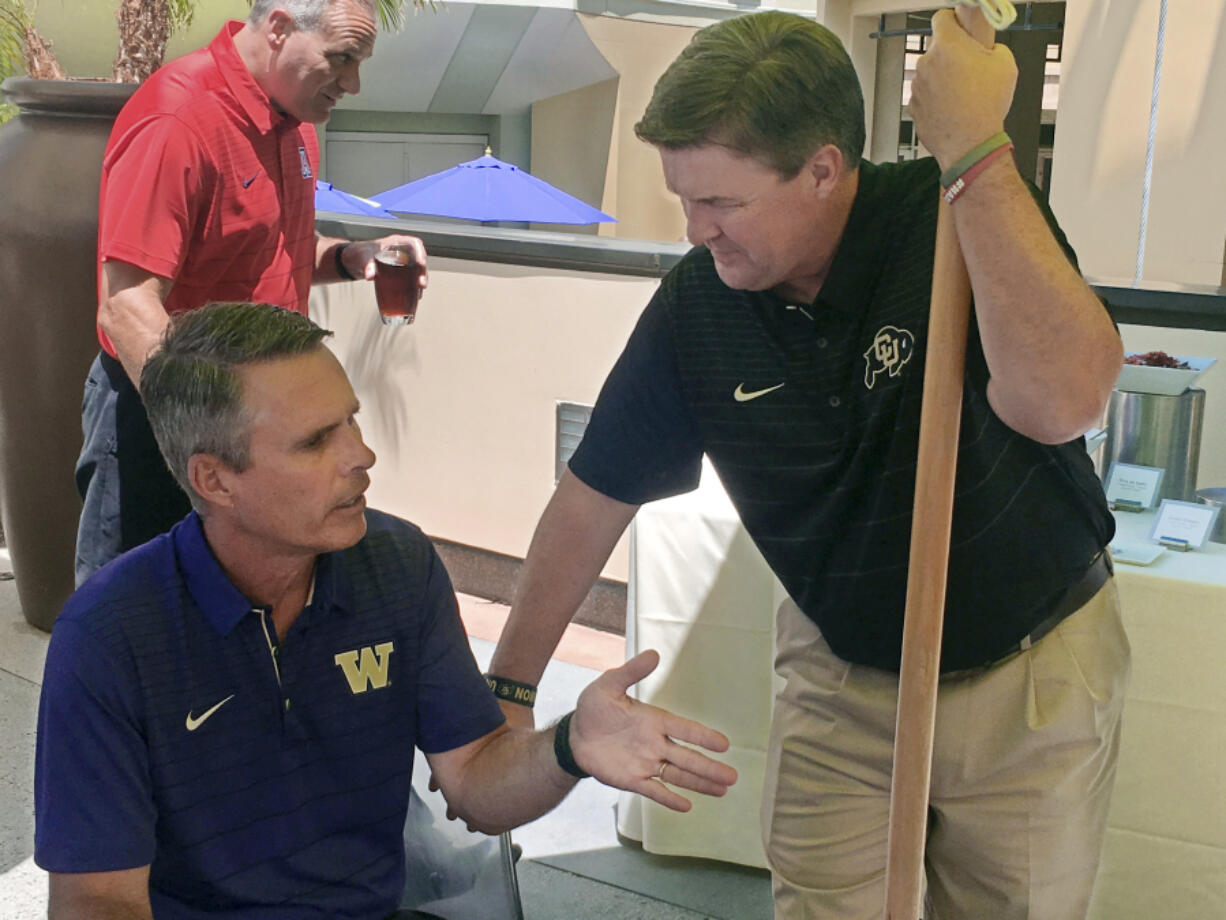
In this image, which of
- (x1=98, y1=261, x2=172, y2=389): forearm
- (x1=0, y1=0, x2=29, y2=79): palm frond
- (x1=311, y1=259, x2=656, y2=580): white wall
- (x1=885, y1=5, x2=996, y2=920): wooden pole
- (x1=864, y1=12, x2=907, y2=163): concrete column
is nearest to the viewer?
(x1=885, y1=5, x2=996, y2=920): wooden pole

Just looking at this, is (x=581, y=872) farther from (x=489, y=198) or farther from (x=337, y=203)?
(x=489, y=198)

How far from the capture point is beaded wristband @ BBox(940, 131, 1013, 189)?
118cm

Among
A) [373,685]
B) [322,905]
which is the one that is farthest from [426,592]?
[322,905]

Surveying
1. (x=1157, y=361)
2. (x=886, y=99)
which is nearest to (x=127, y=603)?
(x=1157, y=361)

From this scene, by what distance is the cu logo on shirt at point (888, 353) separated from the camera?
4.78ft

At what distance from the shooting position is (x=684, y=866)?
2826 mm

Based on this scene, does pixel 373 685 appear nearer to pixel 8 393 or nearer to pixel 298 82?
pixel 298 82

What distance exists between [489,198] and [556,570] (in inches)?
202

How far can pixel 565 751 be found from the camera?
1.45 metres

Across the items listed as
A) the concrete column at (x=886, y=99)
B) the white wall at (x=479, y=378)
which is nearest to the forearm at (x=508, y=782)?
the white wall at (x=479, y=378)

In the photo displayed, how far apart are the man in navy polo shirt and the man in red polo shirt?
2.72 feet

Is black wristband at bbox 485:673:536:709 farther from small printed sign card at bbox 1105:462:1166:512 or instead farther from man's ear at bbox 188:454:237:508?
small printed sign card at bbox 1105:462:1166:512

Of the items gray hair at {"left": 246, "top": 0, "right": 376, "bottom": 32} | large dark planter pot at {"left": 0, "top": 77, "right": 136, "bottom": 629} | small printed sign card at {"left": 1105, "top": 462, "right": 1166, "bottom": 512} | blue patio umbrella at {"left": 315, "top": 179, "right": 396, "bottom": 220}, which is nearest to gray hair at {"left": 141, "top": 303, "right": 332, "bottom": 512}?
gray hair at {"left": 246, "top": 0, "right": 376, "bottom": 32}

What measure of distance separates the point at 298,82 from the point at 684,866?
5.91ft
